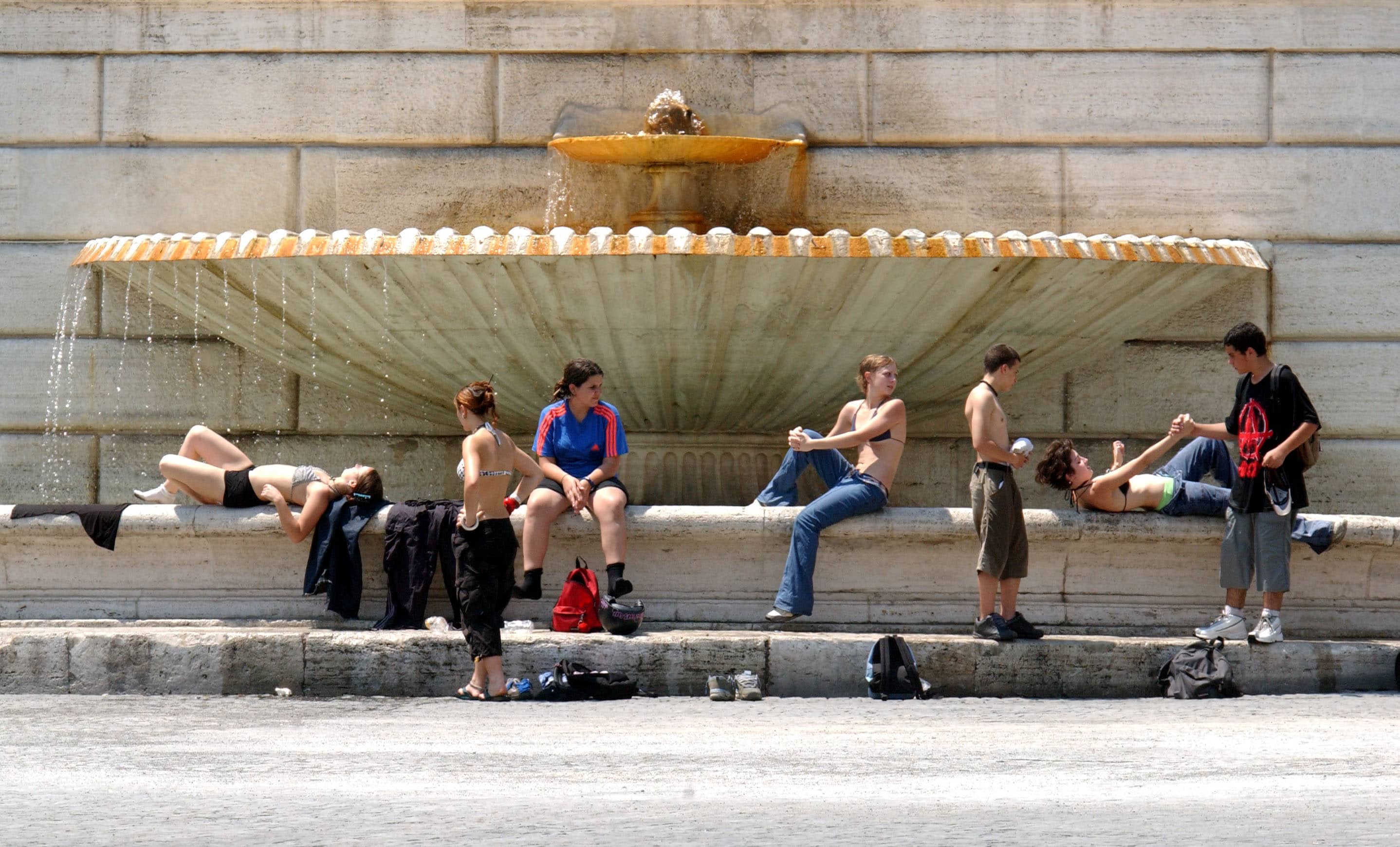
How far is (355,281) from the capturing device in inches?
317

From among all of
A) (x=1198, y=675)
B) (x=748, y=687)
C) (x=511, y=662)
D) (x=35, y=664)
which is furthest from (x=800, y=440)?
(x=35, y=664)

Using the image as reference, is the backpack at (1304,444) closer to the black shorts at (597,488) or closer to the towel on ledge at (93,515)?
the black shorts at (597,488)

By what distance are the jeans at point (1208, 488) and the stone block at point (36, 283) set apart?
6221 mm

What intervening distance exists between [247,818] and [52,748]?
1465mm

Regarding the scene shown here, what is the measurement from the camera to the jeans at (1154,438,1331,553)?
777 centimetres

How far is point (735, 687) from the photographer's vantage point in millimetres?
7230

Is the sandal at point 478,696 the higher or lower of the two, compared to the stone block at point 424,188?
lower

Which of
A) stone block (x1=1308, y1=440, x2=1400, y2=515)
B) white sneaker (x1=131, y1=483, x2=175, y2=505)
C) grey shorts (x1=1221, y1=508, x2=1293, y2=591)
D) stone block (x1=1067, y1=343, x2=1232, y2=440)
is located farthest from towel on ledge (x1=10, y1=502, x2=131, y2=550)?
stone block (x1=1308, y1=440, x2=1400, y2=515)

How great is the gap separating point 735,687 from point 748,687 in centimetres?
9

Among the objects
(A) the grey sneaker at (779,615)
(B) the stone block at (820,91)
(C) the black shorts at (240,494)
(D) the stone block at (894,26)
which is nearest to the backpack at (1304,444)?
(A) the grey sneaker at (779,615)

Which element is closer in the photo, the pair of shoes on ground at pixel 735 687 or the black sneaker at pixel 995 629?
the pair of shoes on ground at pixel 735 687

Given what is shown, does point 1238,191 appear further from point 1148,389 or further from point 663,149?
point 663,149

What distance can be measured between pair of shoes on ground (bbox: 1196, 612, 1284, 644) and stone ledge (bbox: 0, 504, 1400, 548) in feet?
1.32

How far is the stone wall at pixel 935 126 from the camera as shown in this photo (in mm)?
10086
